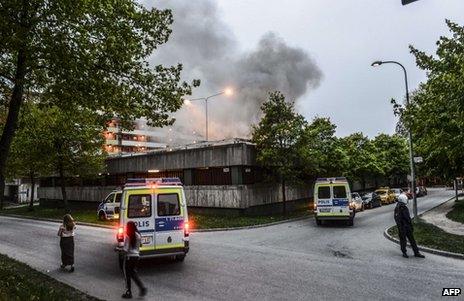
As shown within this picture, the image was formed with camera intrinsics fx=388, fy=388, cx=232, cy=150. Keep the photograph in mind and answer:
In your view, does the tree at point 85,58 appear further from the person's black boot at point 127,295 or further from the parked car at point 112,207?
the parked car at point 112,207

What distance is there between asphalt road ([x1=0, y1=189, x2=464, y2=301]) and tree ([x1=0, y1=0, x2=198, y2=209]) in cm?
481

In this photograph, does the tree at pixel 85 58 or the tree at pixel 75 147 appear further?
the tree at pixel 75 147

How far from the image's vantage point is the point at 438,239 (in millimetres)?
14992

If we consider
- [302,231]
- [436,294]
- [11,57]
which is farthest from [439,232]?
[11,57]

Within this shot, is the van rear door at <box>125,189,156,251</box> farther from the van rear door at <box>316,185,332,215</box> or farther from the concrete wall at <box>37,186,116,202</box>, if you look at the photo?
the concrete wall at <box>37,186,116,202</box>

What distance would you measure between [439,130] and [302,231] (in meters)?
8.06

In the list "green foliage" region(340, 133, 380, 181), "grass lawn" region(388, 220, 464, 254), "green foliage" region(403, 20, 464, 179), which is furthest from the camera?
"green foliage" region(340, 133, 380, 181)

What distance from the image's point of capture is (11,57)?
14133 mm

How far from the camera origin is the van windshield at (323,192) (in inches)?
868

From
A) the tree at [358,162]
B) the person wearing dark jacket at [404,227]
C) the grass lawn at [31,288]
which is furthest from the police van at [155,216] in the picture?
the tree at [358,162]

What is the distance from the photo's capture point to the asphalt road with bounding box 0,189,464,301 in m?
8.91

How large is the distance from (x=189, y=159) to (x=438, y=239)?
792 inches

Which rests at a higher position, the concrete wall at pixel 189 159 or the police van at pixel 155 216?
the concrete wall at pixel 189 159

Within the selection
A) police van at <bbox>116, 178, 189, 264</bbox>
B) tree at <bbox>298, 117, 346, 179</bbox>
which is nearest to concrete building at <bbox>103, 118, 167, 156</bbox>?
tree at <bbox>298, 117, 346, 179</bbox>
